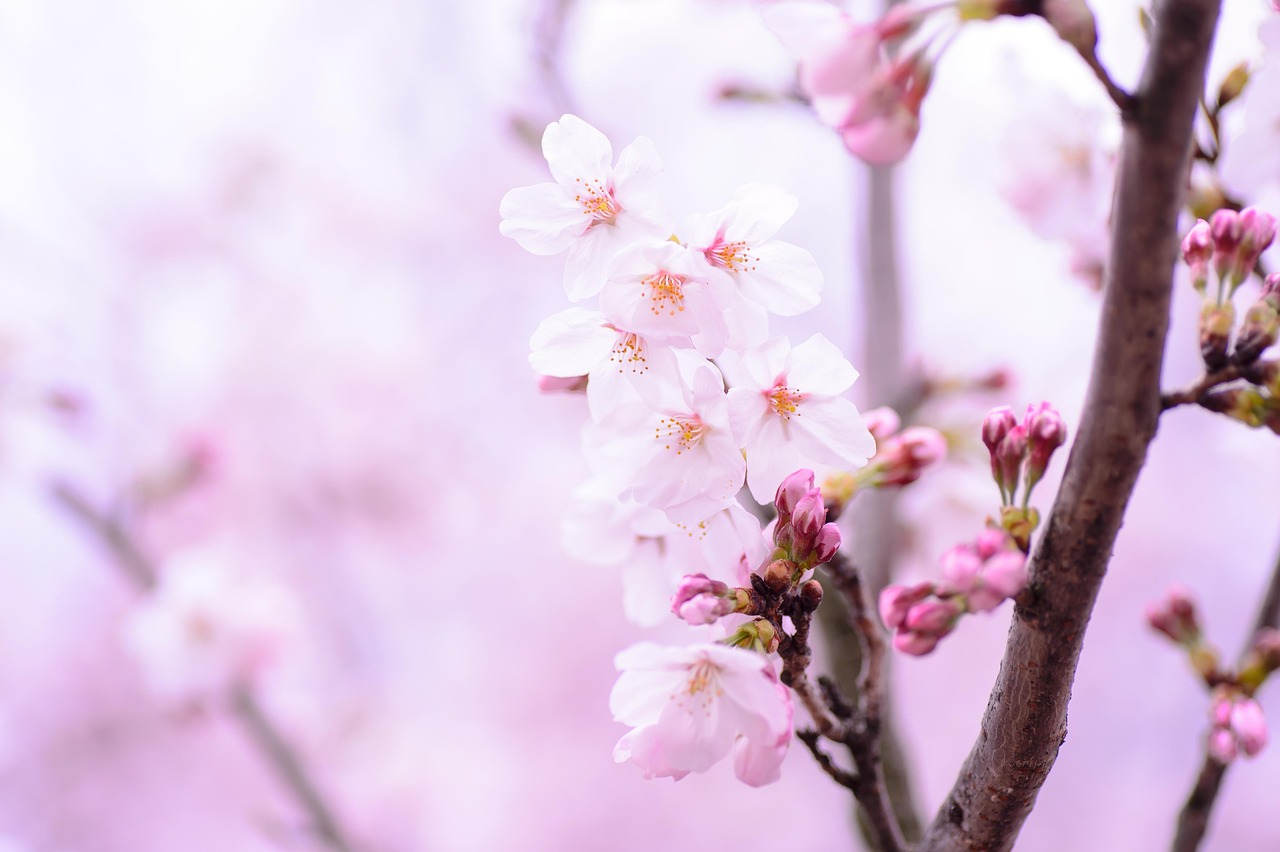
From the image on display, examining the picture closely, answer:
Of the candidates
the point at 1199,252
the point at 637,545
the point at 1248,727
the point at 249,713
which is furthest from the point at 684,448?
the point at 249,713

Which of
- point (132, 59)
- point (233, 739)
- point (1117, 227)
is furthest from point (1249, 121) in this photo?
point (132, 59)

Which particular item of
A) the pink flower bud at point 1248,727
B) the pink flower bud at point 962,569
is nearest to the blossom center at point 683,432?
the pink flower bud at point 962,569

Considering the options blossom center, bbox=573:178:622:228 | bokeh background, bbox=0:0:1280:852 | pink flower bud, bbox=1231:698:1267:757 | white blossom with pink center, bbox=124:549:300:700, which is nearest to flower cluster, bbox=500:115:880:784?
blossom center, bbox=573:178:622:228

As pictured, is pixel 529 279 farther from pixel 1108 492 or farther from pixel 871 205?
pixel 1108 492

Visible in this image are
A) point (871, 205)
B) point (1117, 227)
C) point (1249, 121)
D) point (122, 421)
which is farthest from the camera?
point (122, 421)

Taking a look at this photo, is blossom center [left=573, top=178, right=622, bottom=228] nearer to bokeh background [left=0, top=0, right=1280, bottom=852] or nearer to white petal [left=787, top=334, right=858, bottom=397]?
white petal [left=787, top=334, right=858, bottom=397]

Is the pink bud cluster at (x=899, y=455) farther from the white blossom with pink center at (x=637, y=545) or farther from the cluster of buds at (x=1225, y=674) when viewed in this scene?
the cluster of buds at (x=1225, y=674)
